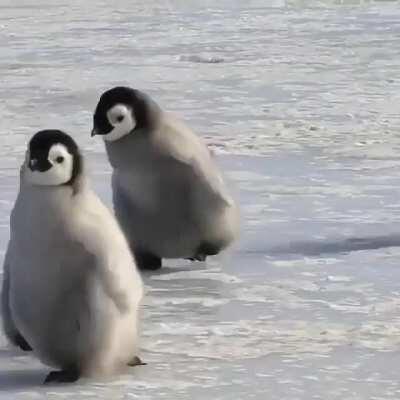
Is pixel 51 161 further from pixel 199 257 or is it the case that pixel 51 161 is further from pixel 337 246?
pixel 337 246

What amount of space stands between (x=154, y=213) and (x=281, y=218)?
0.76m

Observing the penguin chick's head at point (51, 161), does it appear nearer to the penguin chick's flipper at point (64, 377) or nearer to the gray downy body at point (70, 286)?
the gray downy body at point (70, 286)

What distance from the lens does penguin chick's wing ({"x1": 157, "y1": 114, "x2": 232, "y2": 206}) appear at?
13.0 ft

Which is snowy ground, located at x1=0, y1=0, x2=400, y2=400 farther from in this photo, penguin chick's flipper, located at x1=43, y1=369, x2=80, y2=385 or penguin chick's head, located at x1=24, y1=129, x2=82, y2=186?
penguin chick's head, located at x1=24, y1=129, x2=82, y2=186

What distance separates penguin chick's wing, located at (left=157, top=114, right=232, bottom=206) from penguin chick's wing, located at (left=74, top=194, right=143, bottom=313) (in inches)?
43.9

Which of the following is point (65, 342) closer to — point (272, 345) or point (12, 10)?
point (272, 345)

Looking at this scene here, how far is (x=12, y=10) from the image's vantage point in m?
15.0

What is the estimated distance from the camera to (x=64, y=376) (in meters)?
2.84

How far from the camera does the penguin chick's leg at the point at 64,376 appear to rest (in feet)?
9.29

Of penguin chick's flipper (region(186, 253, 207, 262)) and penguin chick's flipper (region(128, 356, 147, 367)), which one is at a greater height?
penguin chick's flipper (region(186, 253, 207, 262))

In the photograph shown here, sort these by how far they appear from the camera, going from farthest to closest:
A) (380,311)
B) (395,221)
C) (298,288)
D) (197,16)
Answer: (197,16) → (395,221) → (298,288) → (380,311)

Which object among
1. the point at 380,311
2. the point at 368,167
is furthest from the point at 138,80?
the point at 380,311

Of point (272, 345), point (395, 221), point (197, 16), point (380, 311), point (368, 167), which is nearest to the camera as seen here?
point (272, 345)

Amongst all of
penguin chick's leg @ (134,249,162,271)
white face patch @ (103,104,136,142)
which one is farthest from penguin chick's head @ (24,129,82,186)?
penguin chick's leg @ (134,249,162,271)
